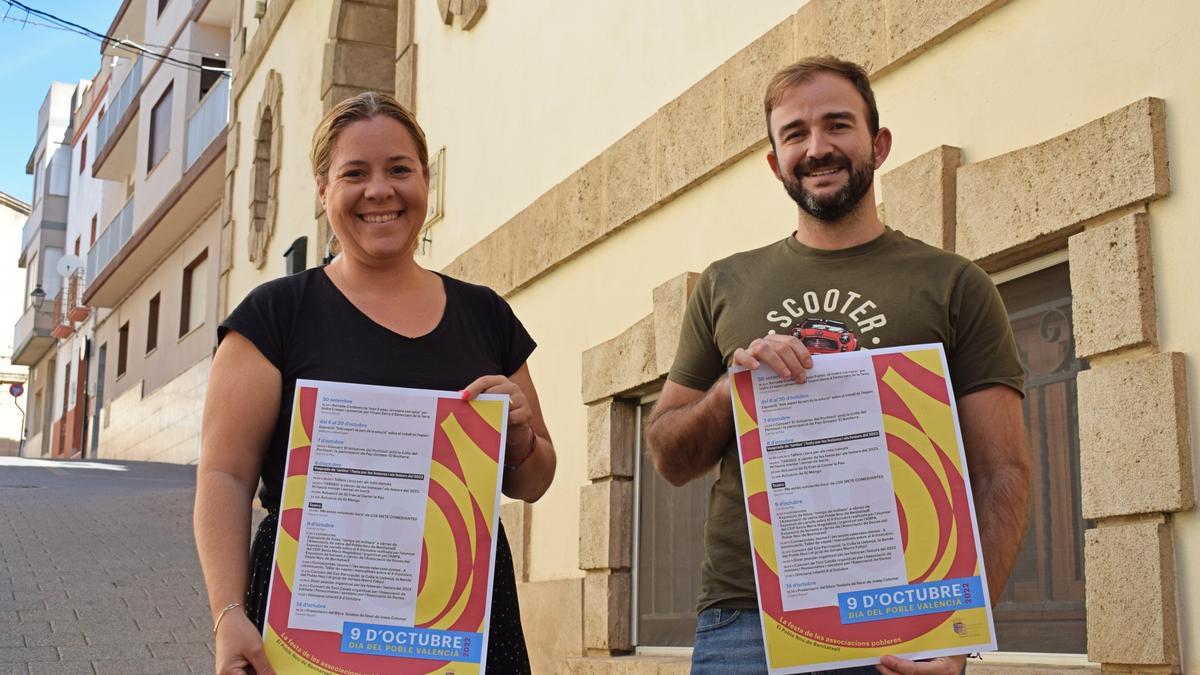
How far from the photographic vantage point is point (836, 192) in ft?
8.64

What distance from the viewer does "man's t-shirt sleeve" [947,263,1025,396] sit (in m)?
2.49

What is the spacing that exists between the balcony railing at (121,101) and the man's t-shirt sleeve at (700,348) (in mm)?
29244

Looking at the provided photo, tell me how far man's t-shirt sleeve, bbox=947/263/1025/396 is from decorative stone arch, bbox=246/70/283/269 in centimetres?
1251

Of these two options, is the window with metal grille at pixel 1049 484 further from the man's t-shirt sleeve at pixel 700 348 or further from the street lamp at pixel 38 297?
the street lamp at pixel 38 297

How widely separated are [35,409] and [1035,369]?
162ft

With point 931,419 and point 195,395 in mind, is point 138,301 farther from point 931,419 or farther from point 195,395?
point 931,419

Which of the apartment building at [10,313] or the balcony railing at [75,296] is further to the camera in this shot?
the apartment building at [10,313]

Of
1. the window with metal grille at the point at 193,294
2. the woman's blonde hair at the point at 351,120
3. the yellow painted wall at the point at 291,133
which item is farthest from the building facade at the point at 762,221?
the window with metal grille at the point at 193,294

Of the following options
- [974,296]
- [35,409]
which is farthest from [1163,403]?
[35,409]

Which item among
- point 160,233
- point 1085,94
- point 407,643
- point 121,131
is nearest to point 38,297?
point 121,131

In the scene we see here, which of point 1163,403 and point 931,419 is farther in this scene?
point 1163,403

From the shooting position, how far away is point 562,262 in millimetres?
7250

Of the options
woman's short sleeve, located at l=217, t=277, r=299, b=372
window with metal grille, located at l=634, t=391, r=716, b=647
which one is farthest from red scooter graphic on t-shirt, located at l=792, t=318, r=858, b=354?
window with metal grille, located at l=634, t=391, r=716, b=647

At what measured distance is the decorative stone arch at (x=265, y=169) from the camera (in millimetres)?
14477
